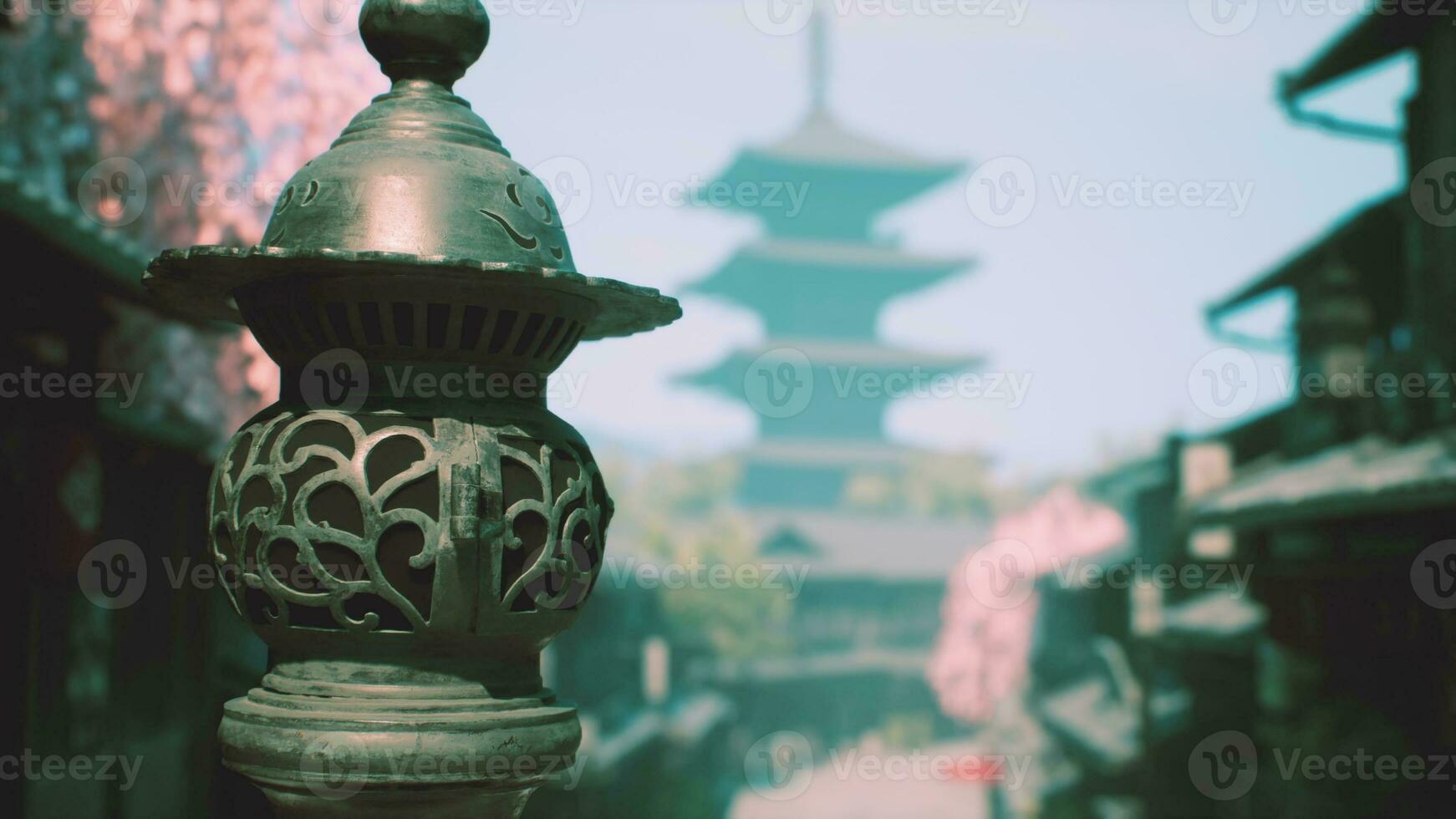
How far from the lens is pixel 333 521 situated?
279 centimetres

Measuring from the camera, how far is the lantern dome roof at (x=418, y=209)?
111 inches

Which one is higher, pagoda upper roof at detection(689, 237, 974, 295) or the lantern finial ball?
pagoda upper roof at detection(689, 237, 974, 295)

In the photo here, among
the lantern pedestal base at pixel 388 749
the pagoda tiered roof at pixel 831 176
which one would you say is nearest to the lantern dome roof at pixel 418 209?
the lantern pedestal base at pixel 388 749

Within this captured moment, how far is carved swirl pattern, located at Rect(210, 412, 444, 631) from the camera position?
109 inches

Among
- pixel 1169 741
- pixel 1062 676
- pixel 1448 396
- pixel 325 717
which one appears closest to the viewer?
pixel 325 717

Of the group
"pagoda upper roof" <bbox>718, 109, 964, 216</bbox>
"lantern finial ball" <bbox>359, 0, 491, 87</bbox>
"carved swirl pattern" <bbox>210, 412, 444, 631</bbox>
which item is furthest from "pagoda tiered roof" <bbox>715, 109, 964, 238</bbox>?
"carved swirl pattern" <bbox>210, 412, 444, 631</bbox>

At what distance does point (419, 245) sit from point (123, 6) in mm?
8683

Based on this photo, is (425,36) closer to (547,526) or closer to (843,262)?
(547,526)

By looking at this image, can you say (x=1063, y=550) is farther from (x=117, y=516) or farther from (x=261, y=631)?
(x=261, y=631)

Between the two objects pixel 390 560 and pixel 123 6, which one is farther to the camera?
pixel 123 6

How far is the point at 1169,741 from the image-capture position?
17984 mm

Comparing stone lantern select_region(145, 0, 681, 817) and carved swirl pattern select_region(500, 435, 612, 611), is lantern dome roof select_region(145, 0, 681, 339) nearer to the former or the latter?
stone lantern select_region(145, 0, 681, 817)

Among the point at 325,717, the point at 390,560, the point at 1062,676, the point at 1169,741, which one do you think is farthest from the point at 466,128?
the point at 1062,676

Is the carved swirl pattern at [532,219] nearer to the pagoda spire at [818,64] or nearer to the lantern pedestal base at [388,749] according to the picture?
the lantern pedestal base at [388,749]
